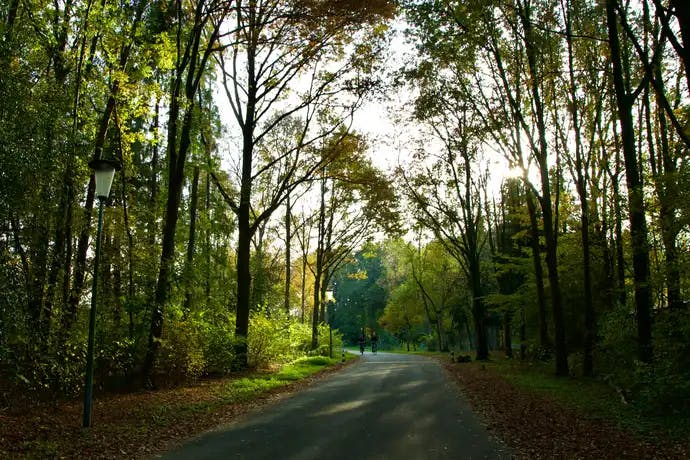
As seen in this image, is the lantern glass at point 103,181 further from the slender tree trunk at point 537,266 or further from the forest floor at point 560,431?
the slender tree trunk at point 537,266

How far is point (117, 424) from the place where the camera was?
8328mm

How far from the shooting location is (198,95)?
20.2 m

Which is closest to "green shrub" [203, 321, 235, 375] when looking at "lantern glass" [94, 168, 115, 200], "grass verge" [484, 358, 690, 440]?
"lantern glass" [94, 168, 115, 200]

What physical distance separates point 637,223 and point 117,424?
11.9 meters

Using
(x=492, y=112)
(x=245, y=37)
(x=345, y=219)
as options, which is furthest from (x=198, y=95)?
(x=345, y=219)

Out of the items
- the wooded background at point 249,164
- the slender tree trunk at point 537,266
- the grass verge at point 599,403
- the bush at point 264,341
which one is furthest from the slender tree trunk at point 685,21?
the bush at point 264,341

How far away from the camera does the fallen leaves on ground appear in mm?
6770

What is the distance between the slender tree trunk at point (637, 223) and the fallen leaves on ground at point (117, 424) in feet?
29.6

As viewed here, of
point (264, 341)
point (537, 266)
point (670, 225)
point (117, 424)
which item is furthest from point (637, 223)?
point (264, 341)

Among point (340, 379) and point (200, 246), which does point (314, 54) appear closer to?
point (340, 379)

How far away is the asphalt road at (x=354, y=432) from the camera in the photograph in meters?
6.84

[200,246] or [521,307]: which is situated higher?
[200,246]

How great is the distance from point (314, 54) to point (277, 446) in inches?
506

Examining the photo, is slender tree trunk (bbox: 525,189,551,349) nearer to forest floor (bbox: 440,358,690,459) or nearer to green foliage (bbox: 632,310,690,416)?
forest floor (bbox: 440,358,690,459)
